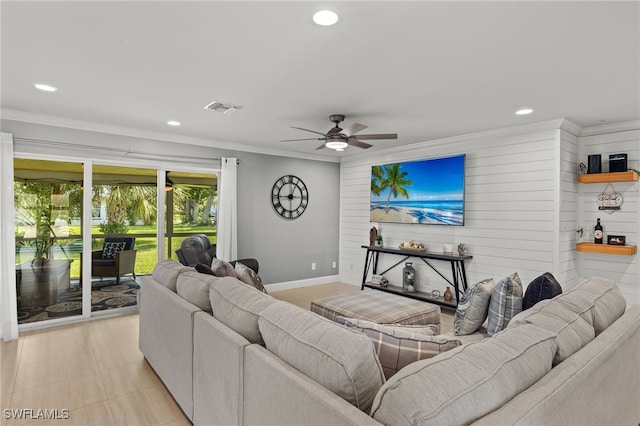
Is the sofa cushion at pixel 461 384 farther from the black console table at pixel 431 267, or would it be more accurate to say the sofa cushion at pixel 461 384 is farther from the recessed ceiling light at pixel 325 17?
the black console table at pixel 431 267

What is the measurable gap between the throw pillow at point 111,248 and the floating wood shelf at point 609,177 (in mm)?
5804

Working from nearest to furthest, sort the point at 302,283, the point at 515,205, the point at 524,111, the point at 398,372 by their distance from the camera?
the point at 398,372
the point at 524,111
the point at 515,205
the point at 302,283

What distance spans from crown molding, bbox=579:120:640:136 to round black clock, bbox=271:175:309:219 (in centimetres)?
407

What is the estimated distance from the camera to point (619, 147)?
4.09 metres

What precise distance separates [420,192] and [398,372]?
4496mm

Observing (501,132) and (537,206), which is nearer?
(537,206)

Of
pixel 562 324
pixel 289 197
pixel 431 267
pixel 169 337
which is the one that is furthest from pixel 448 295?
pixel 169 337

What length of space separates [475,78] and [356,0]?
58.5 inches

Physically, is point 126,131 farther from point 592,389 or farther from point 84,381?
point 592,389

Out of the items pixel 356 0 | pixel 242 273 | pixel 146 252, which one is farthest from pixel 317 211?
pixel 356 0

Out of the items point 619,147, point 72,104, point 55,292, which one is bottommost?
point 55,292

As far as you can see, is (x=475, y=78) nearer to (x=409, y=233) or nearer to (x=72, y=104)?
(x=409, y=233)

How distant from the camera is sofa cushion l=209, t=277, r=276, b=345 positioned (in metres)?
1.75

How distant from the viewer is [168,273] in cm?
282
